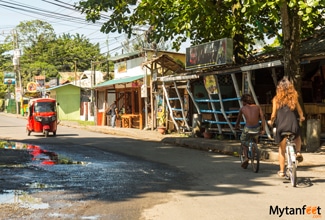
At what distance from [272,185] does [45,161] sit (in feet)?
21.9

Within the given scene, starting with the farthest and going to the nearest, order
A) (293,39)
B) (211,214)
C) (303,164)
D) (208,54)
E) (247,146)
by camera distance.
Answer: (208,54) < (293,39) < (303,164) < (247,146) < (211,214)

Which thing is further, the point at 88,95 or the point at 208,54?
the point at 88,95

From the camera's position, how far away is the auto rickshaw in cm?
2284

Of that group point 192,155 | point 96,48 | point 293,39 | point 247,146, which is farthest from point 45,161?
point 96,48

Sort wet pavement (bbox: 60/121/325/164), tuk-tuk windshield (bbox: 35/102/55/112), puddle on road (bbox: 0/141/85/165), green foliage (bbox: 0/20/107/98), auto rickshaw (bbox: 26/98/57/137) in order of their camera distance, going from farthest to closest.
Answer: green foliage (bbox: 0/20/107/98) → tuk-tuk windshield (bbox: 35/102/55/112) → auto rickshaw (bbox: 26/98/57/137) → wet pavement (bbox: 60/121/325/164) → puddle on road (bbox: 0/141/85/165)

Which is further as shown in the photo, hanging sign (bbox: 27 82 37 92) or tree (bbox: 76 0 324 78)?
hanging sign (bbox: 27 82 37 92)

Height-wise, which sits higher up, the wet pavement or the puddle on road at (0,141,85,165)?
the wet pavement

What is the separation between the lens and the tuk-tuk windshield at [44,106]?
76.1ft

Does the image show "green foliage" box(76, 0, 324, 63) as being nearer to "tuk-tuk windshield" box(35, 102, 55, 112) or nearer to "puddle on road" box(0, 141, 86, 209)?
"puddle on road" box(0, 141, 86, 209)

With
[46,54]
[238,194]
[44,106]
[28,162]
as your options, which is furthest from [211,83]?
[46,54]

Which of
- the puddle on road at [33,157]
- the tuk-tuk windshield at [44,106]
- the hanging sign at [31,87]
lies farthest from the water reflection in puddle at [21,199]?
the hanging sign at [31,87]

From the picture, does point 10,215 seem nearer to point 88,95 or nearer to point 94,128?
point 94,128

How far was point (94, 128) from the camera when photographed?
101ft

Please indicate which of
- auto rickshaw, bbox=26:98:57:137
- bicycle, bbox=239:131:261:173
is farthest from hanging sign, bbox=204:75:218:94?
auto rickshaw, bbox=26:98:57:137
